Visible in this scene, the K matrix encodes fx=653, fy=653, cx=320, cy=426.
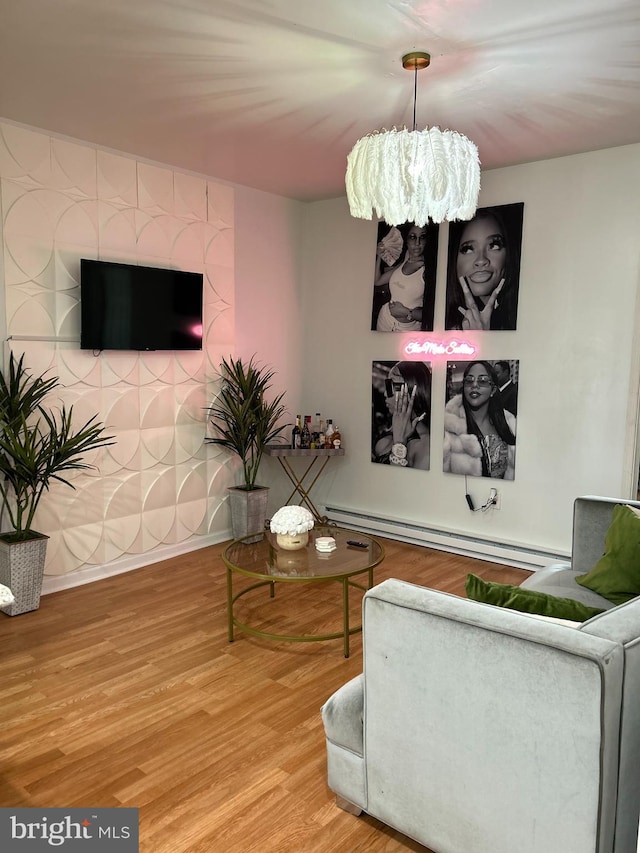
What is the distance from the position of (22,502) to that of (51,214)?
1752mm

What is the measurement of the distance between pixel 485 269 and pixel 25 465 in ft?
10.8

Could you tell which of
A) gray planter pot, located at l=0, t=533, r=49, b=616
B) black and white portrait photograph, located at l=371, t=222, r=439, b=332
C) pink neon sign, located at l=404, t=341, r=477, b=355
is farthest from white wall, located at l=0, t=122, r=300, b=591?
pink neon sign, located at l=404, t=341, r=477, b=355

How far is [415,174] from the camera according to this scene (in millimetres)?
2537

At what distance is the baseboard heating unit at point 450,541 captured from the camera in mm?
4586

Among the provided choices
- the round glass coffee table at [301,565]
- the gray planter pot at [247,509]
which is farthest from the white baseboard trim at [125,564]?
the round glass coffee table at [301,565]

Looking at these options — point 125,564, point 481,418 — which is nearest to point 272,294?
point 481,418

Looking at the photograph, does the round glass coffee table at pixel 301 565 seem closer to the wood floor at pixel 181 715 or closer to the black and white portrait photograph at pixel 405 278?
the wood floor at pixel 181 715

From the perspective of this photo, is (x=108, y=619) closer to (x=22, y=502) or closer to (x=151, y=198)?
(x=22, y=502)

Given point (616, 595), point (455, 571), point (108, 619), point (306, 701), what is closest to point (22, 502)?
point (108, 619)

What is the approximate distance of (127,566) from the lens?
14.9ft

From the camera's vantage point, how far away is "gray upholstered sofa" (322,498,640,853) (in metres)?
1.52

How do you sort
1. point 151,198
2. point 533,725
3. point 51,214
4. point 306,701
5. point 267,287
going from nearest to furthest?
1. point 533,725
2. point 306,701
3. point 51,214
4. point 151,198
5. point 267,287

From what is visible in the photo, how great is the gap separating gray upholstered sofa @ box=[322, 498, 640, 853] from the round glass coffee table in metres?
1.04

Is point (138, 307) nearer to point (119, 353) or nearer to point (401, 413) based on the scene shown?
point (119, 353)
